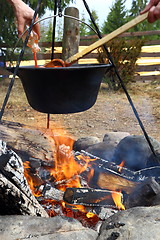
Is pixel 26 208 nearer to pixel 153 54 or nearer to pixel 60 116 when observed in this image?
pixel 60 116

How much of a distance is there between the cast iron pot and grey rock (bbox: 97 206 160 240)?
0.87 meters

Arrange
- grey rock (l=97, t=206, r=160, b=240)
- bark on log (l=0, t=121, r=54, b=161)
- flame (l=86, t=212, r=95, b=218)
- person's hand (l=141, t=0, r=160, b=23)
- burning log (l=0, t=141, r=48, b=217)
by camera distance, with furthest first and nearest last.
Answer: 1. bark on log (l=0, t=121, r=54, b=161)
2. flame (l=86, t=212, r=95, b=218)
3. person's hand (l=141, t=0, r=160, b=23)
4. burning log (l=0, t=141, r=48, b=217)
5. grey rock (l=97, t=206, r=160, b=240)

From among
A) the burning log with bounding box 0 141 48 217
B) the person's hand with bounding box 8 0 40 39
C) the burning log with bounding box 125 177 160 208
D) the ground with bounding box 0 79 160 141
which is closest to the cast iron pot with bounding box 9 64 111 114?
the person's hand with bounding box 8 0 40 39

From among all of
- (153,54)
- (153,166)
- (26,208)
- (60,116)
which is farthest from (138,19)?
(153,54)

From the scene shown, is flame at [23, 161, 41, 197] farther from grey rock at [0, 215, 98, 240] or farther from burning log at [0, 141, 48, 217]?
grey rock at [0, 215, 98, 240]

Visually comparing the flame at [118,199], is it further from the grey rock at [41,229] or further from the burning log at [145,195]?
the grey rock at [41,229]

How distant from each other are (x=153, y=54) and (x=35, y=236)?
8.65m

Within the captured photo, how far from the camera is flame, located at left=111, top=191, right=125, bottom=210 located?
81.8 inches

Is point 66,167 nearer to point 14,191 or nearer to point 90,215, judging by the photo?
point 90,215

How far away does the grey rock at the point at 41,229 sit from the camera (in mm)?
1367

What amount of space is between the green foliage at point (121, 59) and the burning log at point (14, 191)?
19.8 feet

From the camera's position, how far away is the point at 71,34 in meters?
7.11

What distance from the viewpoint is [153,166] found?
2.46m

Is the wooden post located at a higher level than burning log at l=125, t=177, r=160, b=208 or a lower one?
higher
